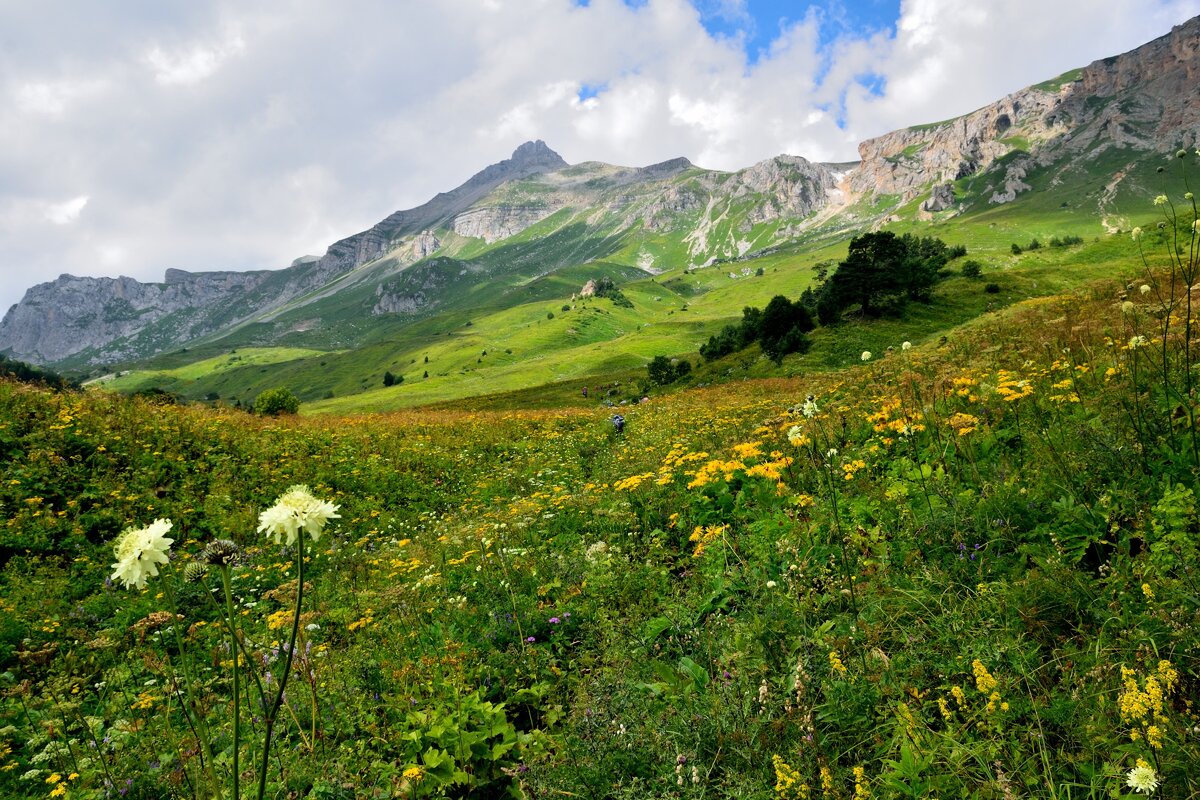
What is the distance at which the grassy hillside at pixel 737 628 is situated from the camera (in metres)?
3.04

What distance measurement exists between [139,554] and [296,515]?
76cm

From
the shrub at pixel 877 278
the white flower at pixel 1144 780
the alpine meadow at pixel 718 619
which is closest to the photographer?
the white flower at pixel 1144 780

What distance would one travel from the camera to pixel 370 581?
8531mm

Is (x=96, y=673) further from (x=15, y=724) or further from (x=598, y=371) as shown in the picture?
(x=598, y=371)

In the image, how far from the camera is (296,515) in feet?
8.97

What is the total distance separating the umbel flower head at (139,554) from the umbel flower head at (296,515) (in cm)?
→ 44

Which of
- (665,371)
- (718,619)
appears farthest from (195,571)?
(665,371)

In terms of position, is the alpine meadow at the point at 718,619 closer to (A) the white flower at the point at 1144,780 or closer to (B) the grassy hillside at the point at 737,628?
(B) the grassy hillside at the point at 737,628

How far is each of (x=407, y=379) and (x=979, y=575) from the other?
20047 cm

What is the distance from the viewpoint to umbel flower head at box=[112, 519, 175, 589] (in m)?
2.58

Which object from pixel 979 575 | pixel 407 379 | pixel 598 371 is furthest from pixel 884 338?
pixel 407 379

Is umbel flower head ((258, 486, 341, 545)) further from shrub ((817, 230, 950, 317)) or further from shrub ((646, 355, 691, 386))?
shrub ((646, 355, 691, 386))

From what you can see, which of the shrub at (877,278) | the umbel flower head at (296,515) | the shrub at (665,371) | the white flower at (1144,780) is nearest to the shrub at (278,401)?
the shrub at (665,371)

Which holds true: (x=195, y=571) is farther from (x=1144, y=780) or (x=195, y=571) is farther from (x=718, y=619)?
(x=1144, y=780)
